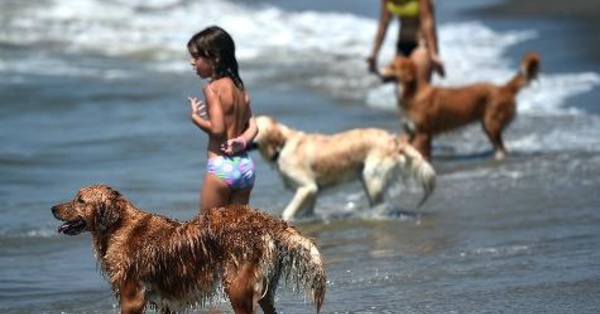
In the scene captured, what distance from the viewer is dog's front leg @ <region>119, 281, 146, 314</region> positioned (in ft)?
21.2

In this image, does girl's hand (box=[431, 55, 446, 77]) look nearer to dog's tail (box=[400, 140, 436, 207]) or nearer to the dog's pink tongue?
dog's tail (box=[400, 140, 436, 207])

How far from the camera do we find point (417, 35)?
47.3 feet

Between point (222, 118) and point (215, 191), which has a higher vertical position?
point (222, 118)

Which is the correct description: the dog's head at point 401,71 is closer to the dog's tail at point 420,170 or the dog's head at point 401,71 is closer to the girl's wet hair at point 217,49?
the dog's tail at point 420,170

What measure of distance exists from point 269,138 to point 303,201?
613mm

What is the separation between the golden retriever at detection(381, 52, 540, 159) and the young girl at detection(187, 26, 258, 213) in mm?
6516

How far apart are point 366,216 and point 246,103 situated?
3.55 meters

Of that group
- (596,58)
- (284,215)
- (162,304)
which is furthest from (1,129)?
(162,304)

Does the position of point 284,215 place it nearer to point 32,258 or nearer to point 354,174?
point 354,174

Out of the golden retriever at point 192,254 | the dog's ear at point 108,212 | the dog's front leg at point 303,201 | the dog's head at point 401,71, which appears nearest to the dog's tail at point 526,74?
the dog's head at point 401,71

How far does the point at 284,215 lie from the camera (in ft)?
36.7

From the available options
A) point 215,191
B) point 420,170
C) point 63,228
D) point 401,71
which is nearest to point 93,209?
point 63,228

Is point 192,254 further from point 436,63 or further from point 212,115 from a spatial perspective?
point 436,63

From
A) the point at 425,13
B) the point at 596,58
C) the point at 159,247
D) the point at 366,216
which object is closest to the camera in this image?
the point at 159,247
